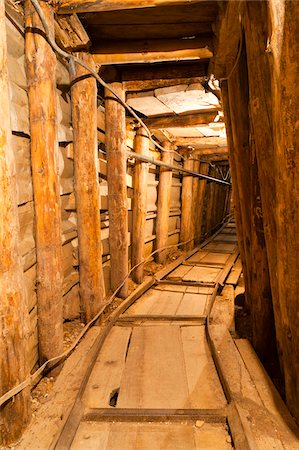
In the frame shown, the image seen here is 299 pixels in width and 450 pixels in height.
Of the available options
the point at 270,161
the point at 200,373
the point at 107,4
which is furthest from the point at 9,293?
the point at 107,4

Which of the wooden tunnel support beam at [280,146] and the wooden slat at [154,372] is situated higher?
the wooden tunnel support beam at [280,146]

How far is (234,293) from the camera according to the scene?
427 centimetres

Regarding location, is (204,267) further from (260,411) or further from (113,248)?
(260,411)

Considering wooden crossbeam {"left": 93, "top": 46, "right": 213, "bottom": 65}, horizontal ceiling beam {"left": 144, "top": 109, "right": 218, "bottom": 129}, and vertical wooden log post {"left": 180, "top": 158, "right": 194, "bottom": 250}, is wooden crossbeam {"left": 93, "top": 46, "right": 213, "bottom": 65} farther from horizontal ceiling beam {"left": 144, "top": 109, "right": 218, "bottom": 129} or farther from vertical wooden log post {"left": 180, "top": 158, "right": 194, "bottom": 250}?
vertical wooden log post {"left": 180, "top": 158, "right": 194, "bottom": 250}

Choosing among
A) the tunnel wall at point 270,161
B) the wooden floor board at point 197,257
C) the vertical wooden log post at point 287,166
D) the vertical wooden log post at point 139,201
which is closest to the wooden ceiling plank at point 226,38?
the tunnel wall at point 270,161

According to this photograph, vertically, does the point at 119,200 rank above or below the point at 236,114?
below

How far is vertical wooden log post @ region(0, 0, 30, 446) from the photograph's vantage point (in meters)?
1.51

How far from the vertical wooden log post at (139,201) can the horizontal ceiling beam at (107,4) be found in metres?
2.45

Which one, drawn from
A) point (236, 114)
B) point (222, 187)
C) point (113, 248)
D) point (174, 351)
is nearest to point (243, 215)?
point (236, 114)

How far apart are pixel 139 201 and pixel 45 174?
2.67 m

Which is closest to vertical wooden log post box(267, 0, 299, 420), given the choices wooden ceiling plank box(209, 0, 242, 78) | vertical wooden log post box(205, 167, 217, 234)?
wooden ceiling plank box(209, 0, 242, 78)

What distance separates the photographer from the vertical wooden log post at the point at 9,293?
151cm

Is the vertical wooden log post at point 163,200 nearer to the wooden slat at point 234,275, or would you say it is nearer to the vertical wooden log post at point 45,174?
the wooden slat at point 234,275

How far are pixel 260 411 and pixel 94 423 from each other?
38.0 inches
